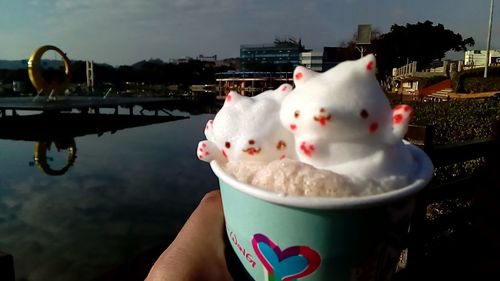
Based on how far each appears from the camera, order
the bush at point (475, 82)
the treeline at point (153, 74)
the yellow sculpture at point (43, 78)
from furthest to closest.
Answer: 1. the treeline at point (153, 74)
2. the yellow sculpture at point (43, 78)
3. the bush at point (475, 82)

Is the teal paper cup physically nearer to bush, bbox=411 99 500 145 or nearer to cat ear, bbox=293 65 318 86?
cat ear, bbox=293 65 318 86

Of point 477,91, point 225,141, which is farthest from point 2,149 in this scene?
point 477,91

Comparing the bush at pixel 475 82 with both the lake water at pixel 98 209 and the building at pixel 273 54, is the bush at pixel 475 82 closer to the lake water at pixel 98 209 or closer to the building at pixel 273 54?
the lake water at pixel 98 209

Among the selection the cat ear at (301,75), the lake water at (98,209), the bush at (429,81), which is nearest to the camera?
the cat ear at (301,75)

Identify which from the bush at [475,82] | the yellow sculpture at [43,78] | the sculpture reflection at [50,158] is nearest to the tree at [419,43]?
the bush at [475,82]

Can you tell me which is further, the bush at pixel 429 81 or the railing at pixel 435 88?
the bush at pixel 429 81
